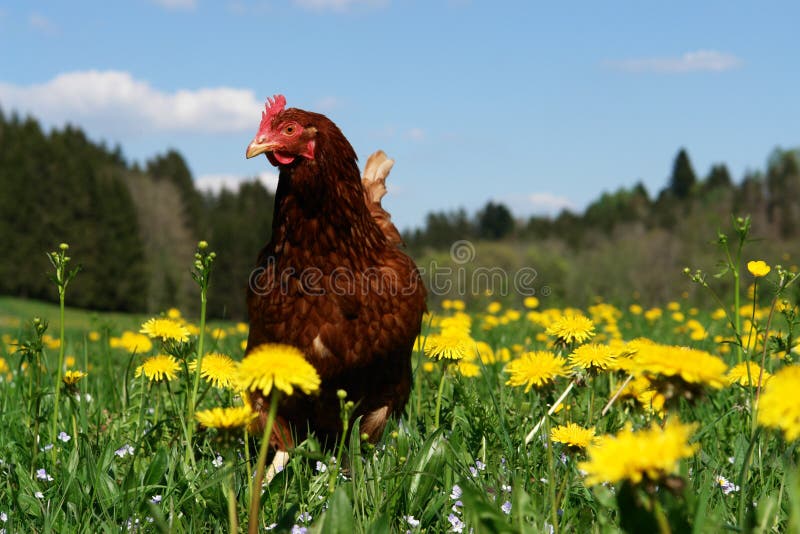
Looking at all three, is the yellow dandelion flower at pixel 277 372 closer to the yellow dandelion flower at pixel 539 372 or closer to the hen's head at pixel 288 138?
the yellow dandelion flower at pixel 539 372

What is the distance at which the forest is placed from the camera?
43.0 m

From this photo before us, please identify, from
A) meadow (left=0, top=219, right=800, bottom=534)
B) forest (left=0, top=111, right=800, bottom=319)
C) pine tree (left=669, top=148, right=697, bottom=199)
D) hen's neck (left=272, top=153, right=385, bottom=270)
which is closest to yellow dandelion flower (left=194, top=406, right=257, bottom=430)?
meadow (left=0, top=219, right=800, bottom=534)

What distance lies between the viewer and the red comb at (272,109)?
3.15m

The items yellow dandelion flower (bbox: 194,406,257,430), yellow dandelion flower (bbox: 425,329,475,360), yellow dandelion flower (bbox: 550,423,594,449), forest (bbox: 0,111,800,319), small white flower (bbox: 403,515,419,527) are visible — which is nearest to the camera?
yellow dandelion flower (bbox: 194,406,257,430)

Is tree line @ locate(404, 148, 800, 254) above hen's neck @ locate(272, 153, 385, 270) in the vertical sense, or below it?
above

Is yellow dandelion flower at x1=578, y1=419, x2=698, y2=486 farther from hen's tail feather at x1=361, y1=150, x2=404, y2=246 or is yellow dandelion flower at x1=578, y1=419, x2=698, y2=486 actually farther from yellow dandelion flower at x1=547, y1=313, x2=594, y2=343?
hen's tail feather at x1=361, y1=150, x2=404, y2=246

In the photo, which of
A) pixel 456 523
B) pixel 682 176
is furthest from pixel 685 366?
pixel 682 176

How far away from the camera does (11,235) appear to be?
47125 mm

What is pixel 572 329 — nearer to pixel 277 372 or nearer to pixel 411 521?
pixel 411 521

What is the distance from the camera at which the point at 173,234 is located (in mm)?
55062

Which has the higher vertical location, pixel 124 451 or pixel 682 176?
pixel 682 176

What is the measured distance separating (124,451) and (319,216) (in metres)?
1.19

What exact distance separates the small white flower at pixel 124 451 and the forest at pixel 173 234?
35824mm

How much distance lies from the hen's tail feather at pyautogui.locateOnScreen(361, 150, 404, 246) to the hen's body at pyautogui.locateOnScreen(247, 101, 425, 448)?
0.78 metres
